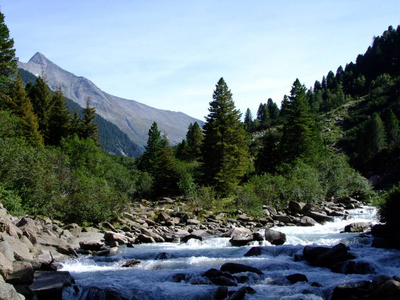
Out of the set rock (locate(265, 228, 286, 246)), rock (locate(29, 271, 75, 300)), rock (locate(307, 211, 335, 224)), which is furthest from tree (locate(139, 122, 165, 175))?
rock (locate(29, 271, 75, 300))

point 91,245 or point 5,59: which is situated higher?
point 5,59

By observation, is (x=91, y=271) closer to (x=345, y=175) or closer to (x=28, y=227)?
(x=28, y=227)

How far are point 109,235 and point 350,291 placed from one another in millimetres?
13652

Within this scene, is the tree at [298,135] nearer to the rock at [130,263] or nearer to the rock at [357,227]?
the rock at [357,227]

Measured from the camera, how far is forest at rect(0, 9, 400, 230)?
2214 centimetres

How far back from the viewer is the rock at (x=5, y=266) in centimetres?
1007

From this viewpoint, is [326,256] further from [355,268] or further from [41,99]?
[41,99]

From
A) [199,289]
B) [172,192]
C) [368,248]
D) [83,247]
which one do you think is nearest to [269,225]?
[368,248]

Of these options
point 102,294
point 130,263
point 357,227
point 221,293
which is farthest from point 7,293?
point 357,227

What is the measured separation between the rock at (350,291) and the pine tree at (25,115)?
39.4 metres

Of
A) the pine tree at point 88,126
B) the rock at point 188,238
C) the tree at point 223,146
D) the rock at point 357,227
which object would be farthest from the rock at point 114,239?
the pine tree at point 88,126

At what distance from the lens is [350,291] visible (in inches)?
376

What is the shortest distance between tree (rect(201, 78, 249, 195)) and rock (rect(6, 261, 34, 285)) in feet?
96.8

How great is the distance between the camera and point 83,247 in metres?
17.2
